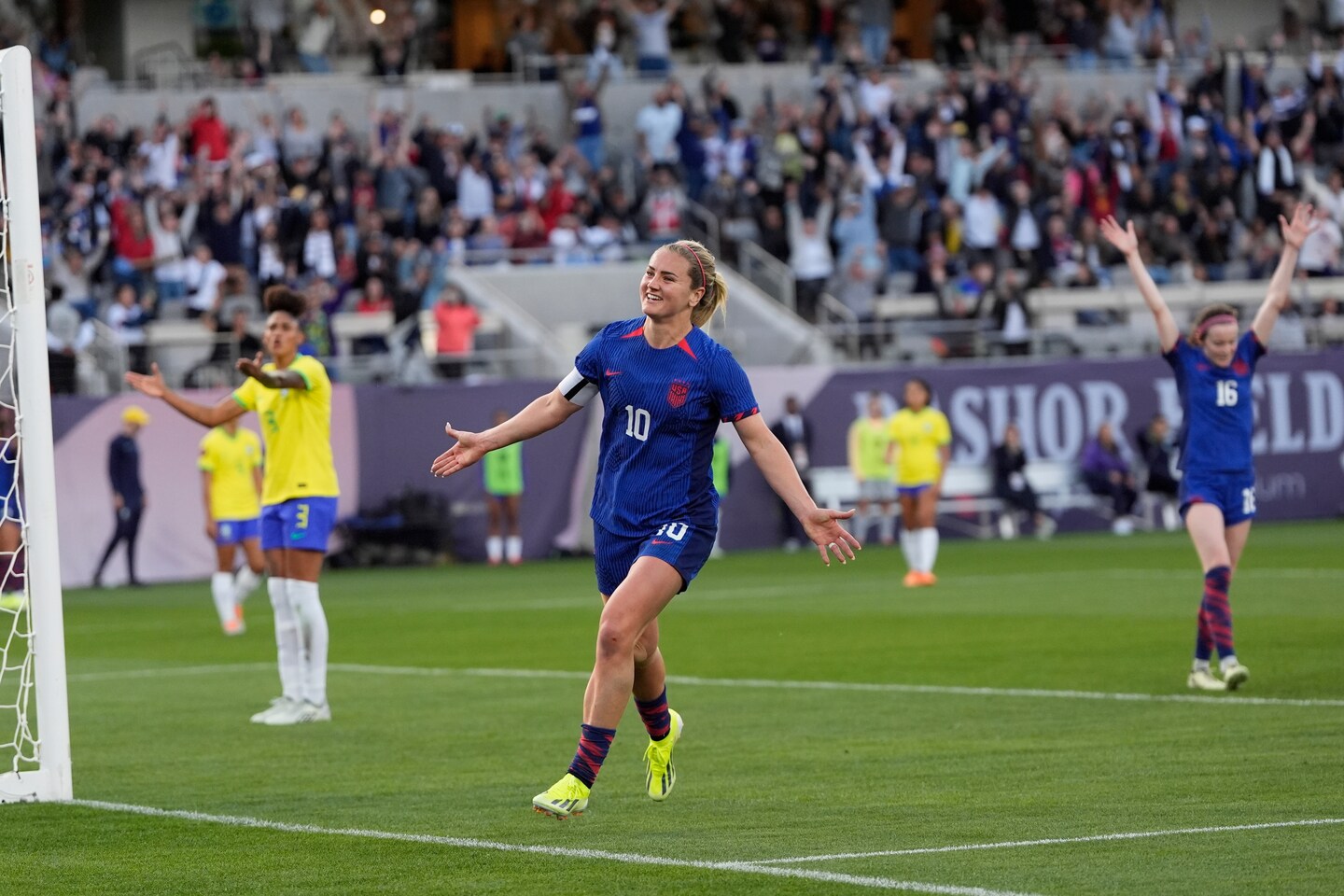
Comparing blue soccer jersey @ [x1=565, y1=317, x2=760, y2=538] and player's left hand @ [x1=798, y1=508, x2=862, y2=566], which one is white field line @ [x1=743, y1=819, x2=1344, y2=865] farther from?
blue soccer jersey @ [x1=565, y1=317, x2=760, y2=538]

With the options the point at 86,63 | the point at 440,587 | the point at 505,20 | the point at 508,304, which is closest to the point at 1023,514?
the point at 508,304

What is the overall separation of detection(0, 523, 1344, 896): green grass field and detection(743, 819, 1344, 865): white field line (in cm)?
3

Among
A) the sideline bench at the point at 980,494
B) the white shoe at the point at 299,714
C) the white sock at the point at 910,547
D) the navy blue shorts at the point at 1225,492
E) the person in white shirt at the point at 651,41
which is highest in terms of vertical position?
the person in white shirt at the point at 651,41

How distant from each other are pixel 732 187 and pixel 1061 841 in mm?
27541

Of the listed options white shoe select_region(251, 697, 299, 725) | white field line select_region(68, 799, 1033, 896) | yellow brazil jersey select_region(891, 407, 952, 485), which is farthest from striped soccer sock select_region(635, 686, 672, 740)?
yellow brazil jersey select_region(891, 407, 952, 485)

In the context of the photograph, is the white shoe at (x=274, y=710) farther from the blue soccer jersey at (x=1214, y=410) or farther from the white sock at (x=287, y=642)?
the blue soccer jersey at (x=1214, y=410)

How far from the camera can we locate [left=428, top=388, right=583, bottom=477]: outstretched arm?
862 cm

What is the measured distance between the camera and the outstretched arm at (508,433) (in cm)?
862

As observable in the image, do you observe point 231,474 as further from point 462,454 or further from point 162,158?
point 162,158

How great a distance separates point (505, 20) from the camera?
40.9 m

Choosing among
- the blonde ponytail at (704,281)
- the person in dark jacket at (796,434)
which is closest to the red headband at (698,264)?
the blonde ponytail at (704,281)

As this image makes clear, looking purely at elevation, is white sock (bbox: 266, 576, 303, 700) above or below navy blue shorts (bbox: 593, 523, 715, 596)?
below

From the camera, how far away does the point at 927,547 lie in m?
23.5

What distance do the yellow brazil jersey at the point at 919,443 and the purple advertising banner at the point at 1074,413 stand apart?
7.72 metres
